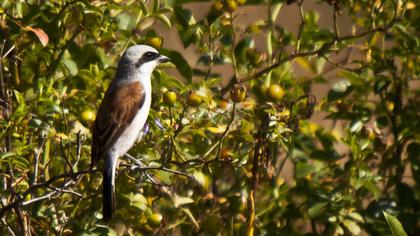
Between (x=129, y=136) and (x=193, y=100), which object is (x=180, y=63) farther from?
(x=129, y=136)

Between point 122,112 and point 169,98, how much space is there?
1.43 ft

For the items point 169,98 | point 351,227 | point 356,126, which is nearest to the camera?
point 169,98

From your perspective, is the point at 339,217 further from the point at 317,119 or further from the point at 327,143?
the point at 317,119

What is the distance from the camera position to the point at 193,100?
478cm

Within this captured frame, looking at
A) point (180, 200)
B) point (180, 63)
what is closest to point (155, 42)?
point (180, 63)

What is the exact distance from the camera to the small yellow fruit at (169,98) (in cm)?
469

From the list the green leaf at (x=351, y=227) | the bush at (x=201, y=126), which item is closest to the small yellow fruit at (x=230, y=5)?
the bush at (x=201, y=126)

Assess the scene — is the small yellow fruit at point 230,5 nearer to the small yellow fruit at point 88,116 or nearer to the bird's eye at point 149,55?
the bird's eye at point 149,55

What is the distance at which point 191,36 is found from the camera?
5.21 m

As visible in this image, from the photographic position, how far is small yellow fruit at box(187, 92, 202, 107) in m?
4.78

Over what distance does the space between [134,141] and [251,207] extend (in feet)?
2.67

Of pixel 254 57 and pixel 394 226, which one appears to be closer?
pixel 394 226

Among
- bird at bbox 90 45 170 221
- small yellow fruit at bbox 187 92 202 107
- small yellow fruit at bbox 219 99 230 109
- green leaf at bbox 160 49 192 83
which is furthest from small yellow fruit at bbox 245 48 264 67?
small yellow fruit at bbox 187 92 202 107

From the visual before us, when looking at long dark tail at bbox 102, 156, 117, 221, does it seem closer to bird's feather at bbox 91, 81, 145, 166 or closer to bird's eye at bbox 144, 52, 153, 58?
bird's feather at bbox 91, 81, 145, 166
